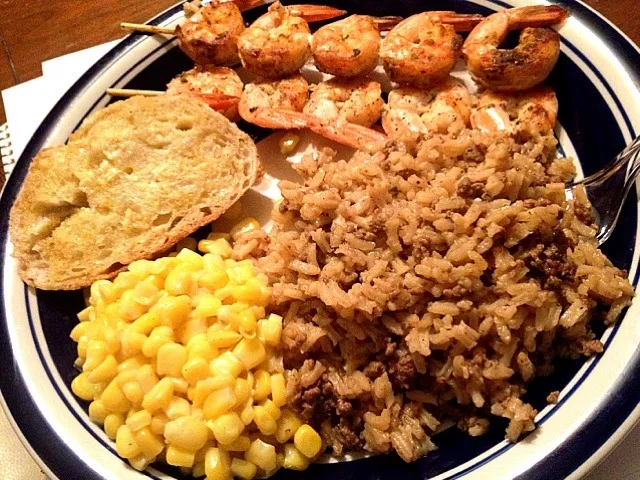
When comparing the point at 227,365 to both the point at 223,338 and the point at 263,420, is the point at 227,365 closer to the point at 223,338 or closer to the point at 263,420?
the point at 223,338

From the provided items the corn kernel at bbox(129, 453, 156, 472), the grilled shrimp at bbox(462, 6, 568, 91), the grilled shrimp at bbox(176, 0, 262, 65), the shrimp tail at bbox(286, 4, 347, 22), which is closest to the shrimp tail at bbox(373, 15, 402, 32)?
the shrimp tail at bbox(286, 4, 347, 22)

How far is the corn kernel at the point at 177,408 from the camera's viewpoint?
2166mm

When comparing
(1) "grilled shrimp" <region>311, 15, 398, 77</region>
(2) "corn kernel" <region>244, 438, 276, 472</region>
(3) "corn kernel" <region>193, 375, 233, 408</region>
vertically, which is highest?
(1) "grilled shrimp" <region>311, 15, 398, 77</region>

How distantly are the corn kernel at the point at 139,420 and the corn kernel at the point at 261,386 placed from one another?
411 mm

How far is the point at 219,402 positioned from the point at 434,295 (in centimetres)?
88

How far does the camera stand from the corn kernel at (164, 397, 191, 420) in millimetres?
2166

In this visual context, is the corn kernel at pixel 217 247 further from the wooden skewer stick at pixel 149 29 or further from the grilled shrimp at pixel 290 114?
the wooden skewer stick at pixel 149 29

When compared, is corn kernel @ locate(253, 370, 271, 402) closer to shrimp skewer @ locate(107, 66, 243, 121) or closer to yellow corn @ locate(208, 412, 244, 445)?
yellow corn @ locate(208, 412, 244, 445)

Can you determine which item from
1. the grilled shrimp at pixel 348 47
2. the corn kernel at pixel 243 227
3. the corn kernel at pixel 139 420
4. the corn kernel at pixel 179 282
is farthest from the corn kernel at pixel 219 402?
the grilled shrimp at pixel 348 47

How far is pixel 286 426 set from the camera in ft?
7.33

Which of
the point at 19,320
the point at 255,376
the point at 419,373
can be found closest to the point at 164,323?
the point at 255,376

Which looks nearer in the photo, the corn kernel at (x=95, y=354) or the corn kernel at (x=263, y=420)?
the corn kernel at (x=263, y=420)

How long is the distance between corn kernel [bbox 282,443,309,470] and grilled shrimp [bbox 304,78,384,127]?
1.54 meters

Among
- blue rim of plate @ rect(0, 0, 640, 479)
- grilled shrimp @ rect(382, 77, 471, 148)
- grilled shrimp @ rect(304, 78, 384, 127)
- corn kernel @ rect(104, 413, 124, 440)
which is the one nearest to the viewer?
blue rim of plate @ rect(0, 0, 640, 479)
